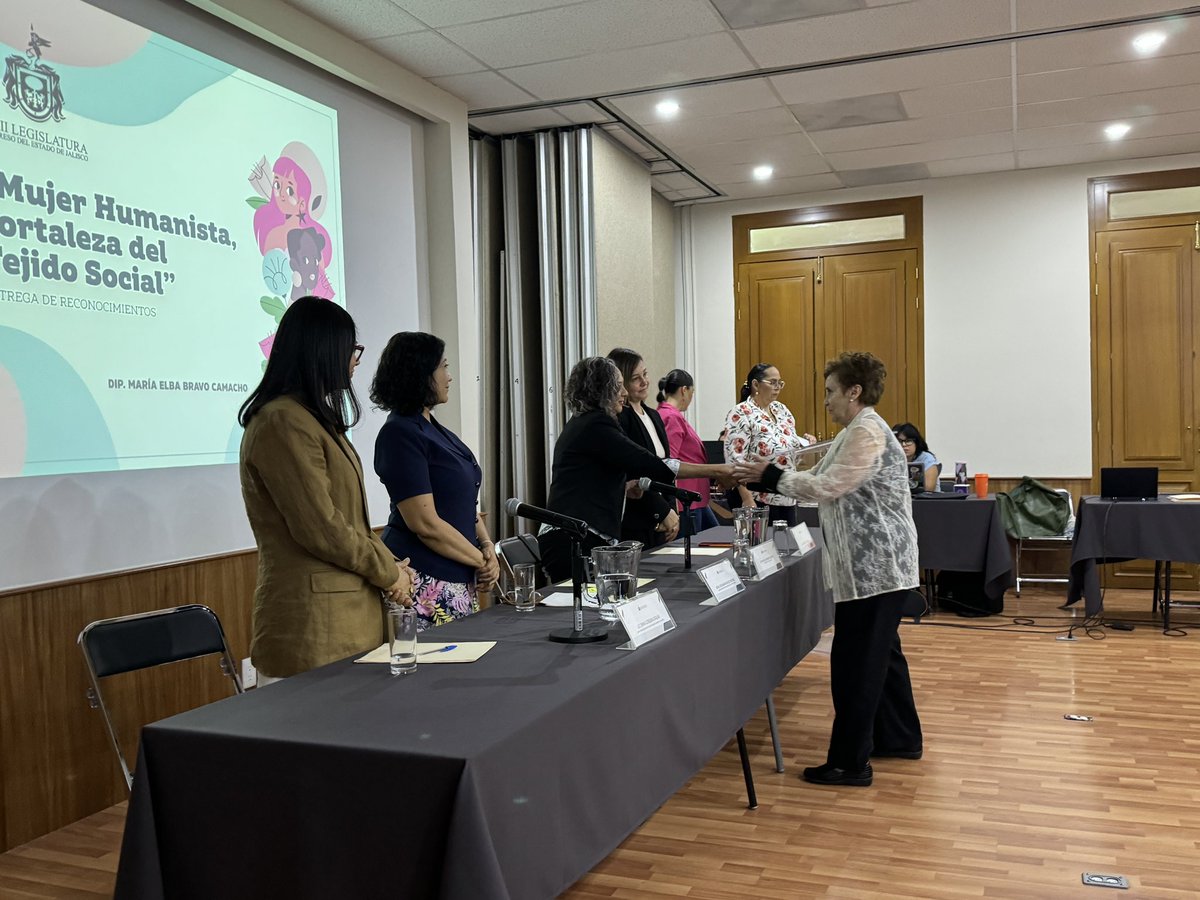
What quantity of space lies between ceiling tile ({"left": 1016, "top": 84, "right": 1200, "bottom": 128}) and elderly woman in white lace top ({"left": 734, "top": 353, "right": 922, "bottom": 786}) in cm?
353

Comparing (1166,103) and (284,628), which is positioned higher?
(1166,103)

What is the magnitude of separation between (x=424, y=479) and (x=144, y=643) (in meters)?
0.92

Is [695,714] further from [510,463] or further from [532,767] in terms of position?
[510,463]

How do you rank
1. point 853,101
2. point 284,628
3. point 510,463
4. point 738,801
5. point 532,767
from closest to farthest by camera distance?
point 532,767
point 284,628
point 738,801
point 853,101
point 510,463

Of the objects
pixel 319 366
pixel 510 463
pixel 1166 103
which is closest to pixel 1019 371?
pixel 1166 103

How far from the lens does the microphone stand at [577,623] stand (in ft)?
7.61

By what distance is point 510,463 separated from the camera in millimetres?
6254

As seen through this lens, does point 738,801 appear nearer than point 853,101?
Yes

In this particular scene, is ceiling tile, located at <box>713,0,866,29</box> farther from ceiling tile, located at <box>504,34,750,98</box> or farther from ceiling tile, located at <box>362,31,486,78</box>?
ceiling tile, located at <box>362,31,486,78</box>

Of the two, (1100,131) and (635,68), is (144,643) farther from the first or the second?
(1100,131)

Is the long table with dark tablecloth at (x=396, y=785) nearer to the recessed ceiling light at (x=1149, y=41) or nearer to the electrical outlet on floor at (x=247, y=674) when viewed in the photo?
the electrical outlet on floor at (x=247, y=674)

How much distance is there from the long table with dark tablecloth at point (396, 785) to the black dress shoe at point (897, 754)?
6.03 ft

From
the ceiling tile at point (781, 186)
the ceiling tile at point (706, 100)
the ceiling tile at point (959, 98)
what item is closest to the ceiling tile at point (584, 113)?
the ceiling tile at point (706, 100)

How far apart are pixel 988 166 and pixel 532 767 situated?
7001 millimetres
